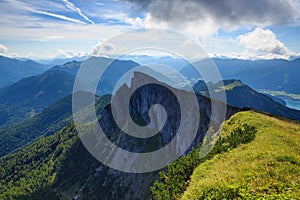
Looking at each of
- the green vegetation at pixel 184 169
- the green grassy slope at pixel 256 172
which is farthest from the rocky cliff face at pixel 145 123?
the green grassy slope at pixel 256 172

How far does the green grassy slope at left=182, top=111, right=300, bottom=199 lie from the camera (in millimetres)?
20078

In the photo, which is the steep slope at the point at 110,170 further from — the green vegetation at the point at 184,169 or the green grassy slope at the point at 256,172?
the green grassy slope at the point at 256,172

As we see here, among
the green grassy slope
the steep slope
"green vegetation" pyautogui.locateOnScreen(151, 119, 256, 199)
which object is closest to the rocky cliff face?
the steep slope

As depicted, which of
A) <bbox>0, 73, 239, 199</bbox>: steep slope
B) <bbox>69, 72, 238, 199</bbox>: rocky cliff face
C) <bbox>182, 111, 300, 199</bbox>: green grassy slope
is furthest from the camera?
<bbox>0, 73, 239, 199</bbox>: steep slope

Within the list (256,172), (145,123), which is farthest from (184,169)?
(145,123)

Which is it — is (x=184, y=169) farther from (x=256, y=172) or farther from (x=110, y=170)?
(x=110, y=170)

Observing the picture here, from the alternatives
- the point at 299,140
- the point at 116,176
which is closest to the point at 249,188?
the point at 299,140

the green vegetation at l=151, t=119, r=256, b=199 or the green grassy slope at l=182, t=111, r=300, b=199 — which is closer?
the green grassy slope at l=182, t=111, r=300, b=199

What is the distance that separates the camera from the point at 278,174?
22.6 metres

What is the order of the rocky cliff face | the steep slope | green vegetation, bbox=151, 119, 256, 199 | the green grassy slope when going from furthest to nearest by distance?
the steep slope → the rocky cliff face → green vegetation, bbox=151, 119, 256, 199 → the green grassy slope

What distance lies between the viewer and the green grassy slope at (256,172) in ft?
65.9

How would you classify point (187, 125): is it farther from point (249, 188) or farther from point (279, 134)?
point (249, 188)

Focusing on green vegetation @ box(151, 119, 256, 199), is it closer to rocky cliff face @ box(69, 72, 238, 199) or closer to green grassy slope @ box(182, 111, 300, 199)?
green grassy slope @ box(182, 111, 300, 199)

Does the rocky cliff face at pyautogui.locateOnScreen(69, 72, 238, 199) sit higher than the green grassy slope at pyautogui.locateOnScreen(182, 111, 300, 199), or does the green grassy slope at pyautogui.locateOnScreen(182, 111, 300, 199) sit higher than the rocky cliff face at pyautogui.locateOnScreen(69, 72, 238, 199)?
the green grassy slope at pyautogui.locateOnScreen(182, 111, 300, 199)
